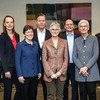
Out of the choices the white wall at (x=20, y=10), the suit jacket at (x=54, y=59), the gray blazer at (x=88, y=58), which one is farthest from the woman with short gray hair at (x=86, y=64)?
the white wall at (x=20, y=10)

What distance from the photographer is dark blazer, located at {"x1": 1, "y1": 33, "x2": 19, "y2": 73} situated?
8.85 feet

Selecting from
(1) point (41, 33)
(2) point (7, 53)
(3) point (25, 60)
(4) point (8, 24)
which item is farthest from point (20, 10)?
(3) point (25, 60)

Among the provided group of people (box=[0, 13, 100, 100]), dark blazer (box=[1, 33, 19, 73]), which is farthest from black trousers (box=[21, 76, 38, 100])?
dark blazer (box=[1, 33, 19, 73])

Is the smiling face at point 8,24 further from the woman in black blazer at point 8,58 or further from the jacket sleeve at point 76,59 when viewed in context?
the jacket sleeve at point 76,59

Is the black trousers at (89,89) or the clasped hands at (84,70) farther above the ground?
the clasped hands at (84,70)

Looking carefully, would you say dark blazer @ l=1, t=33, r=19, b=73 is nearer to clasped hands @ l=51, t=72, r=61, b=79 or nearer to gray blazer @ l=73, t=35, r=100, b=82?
clasped hands @ l=51, t=72, r=61, b=79

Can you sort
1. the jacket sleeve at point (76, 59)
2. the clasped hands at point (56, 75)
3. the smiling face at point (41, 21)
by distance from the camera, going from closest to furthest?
the clasped hands at point (56, 75) < the jacket sleeve at point (76, 59) < the smiling face at point (41, 21)

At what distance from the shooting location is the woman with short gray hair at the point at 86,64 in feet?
8.95

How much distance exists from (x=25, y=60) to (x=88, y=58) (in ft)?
3.18

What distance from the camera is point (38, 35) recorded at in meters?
3.26

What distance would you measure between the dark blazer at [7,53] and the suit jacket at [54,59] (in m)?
0.50

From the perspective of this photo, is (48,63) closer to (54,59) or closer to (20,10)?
(54,59)

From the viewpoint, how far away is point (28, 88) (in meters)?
2.72

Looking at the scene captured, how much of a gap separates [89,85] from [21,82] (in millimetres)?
1039
